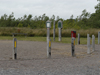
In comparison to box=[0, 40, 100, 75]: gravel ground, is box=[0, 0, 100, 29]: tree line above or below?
above

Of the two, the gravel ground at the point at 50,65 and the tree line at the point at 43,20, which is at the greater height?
the tree line at the point at 43,20

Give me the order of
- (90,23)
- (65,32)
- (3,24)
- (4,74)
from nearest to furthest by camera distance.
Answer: (4,74) < (65,32) < (90,23) < (3,24)

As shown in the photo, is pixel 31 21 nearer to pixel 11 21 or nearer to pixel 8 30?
pixel 11 21

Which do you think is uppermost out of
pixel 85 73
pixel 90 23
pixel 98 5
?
pixel 98 5

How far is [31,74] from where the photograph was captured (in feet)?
16.2

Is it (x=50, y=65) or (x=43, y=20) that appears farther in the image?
(x=43, y=20)

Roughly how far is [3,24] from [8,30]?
49.6 feet

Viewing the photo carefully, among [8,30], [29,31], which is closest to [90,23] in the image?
[29,31]

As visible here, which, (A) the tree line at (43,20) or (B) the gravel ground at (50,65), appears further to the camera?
(A) the tree line at (43,20)

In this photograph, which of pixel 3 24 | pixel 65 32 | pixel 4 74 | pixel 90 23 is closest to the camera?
pixel 4 74

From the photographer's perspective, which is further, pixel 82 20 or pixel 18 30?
pixel 82 20

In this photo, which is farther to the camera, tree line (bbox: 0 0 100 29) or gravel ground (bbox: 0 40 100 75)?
tree line (bbox: 0 0 100 29)

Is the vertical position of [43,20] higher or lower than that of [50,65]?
higher

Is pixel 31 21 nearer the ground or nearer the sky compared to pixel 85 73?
nearer the sky
